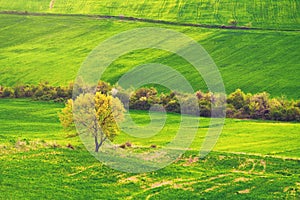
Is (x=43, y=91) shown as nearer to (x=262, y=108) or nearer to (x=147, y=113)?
(x=147, y=113)

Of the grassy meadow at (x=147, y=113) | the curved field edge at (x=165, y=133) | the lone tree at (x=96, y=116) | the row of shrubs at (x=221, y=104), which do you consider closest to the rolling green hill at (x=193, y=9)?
the grassy meadow at (x=147, y=113)

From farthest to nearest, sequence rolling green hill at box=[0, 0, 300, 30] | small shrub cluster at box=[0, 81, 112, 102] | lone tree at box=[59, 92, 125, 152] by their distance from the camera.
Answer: rolling green hill at box=[0, 0, 300, 30] < small shrub cluster at box=[0, 81, 112, 102] < lone tree at box=[59, 92, 125, 152]

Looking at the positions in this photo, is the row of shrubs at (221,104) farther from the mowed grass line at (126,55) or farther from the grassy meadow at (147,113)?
the mowed grass line at (126,55)

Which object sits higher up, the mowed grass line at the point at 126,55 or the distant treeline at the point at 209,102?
the mowed grass line at the point at 126,55

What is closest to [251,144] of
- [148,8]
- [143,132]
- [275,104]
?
[143,132]

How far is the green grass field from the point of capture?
4881 cm

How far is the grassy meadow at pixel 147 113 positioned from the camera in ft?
164

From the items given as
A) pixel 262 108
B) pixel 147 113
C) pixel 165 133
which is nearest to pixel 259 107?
pixel 262 108

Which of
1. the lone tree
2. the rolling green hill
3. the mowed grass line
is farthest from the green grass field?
the rolling green hill

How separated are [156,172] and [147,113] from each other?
3052 cm

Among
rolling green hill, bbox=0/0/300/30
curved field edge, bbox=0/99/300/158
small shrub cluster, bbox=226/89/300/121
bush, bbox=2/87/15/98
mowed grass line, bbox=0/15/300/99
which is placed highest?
rolling green hill, bbox=0/0/300/30

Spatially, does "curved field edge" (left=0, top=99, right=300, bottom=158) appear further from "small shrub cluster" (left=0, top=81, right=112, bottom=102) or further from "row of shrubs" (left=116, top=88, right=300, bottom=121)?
"small shrub cluster" (left=0, top=81, right=112, bottom=102)

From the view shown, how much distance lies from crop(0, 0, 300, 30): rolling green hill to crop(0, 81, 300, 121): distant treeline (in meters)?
35.8

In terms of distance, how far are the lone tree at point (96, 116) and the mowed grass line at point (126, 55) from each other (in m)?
40.4
